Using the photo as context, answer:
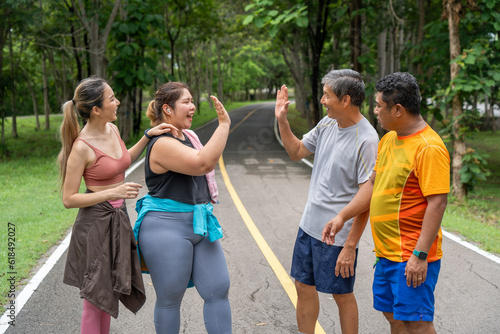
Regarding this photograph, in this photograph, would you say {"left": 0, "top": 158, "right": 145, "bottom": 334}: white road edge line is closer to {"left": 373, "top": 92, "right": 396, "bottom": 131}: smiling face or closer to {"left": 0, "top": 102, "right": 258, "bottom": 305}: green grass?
{"left": 0, "top": 102, "right": 258, "bottom": 305}: green grass

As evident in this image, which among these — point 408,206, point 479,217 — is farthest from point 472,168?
point 408,206

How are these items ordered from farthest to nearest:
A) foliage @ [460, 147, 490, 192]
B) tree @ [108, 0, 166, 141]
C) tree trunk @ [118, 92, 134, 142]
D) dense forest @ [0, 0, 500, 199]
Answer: tree trunk @ [118, 92, 134, 142], tree @ [108, 0, 166, 141], dense forest @ [0, 0, 500, 199], foliage @ [460, 147, 490, 192]

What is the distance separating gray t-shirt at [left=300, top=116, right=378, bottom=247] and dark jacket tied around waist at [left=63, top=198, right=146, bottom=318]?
1.26m

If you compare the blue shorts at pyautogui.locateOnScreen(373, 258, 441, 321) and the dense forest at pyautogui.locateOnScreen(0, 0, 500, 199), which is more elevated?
the dense forest at pyautogui.locateOnScreen(0, 0, 500, 199)

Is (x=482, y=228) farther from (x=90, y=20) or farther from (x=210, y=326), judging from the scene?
(x=90, y=20)

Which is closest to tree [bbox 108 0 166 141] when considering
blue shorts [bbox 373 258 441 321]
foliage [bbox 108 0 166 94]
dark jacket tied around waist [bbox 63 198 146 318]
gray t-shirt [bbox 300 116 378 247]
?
foliage [bbox 108 0 166 94]

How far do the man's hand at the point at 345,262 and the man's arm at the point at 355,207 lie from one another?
0.46ft

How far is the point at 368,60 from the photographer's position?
51.4 feet

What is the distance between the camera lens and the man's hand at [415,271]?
9.46 ft

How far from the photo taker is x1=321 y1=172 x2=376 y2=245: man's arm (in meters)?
3.32

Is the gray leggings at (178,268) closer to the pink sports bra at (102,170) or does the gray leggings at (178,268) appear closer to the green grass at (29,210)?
the pink sports bra at (102,170)

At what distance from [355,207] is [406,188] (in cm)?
44

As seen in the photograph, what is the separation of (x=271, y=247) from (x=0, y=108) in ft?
59.4

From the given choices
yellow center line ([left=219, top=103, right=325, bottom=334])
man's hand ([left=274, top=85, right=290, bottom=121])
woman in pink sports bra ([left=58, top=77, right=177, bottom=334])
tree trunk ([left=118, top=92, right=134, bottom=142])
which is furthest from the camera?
tree trunk ([left=118, top=92, right=134, bottom=142])
